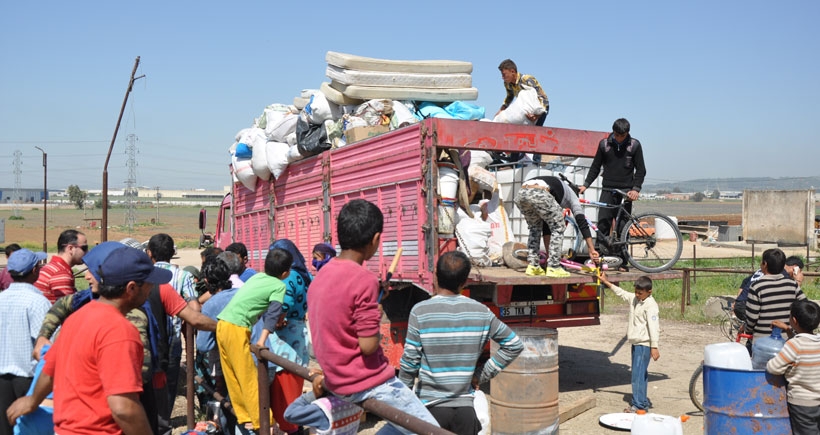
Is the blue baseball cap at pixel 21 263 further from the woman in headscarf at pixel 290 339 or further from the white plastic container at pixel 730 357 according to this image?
the white plastic container at pixel 730 357

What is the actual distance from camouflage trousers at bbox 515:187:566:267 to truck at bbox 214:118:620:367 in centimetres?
26

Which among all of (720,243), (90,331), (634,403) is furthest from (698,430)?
(720,243)

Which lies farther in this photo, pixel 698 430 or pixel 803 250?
pixel 803 250

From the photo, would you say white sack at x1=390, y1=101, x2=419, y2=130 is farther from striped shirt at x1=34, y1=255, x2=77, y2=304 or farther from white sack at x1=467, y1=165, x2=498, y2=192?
striped shirt at x1=34, y1=255, x2=77, y2=304

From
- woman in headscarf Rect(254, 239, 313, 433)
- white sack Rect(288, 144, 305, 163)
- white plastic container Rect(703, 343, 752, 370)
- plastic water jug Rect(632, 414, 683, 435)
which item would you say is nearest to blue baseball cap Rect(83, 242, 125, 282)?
woman in headscarf Rect(254, 239, 313, 433)

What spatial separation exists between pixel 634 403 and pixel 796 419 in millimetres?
2122

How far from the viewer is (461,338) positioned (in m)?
3.36

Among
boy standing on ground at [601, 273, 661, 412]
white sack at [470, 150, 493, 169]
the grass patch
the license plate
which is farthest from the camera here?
the grass patch

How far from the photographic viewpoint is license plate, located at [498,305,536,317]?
285 inches

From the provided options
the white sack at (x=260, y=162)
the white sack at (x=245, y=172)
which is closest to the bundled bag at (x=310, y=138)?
the white sack at (x=260, y=162)

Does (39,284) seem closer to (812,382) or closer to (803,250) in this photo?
(812,382)

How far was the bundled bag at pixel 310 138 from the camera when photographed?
911cm

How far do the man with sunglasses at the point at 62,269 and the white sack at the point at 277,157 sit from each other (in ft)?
15.5

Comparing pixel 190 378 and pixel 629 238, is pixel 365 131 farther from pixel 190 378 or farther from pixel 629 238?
pixel 190 378
